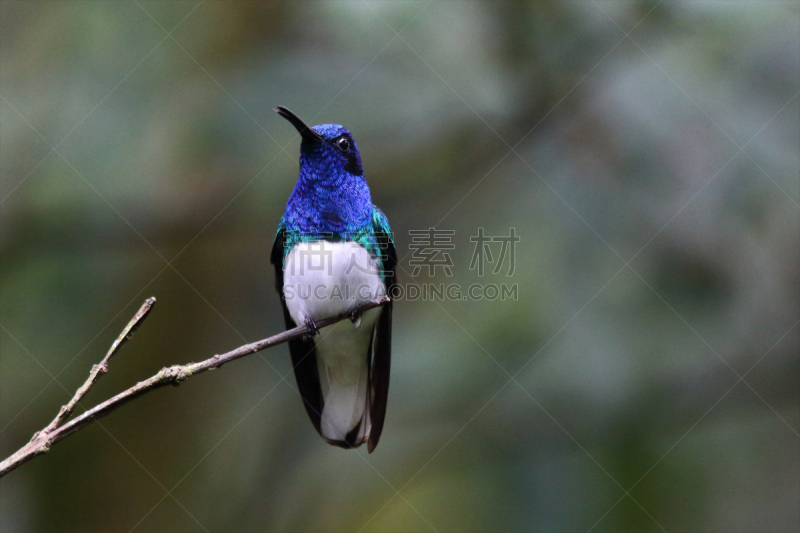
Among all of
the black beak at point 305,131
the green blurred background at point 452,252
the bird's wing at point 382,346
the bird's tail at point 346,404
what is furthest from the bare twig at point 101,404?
the green blurred background at point 452,252

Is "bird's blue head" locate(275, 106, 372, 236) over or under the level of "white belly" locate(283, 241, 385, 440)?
over

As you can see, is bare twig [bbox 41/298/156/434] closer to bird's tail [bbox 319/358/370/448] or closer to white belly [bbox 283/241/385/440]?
white belly [bbox 283/241/385/440]

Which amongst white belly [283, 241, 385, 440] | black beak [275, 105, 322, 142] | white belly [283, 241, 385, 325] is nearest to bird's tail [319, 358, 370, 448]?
white belly [283, 241, 385, 440]

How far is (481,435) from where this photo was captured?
486 cm

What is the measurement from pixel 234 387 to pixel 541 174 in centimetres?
270

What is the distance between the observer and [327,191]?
3.27m

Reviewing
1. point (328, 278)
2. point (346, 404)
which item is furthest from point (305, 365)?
point (328, 278)

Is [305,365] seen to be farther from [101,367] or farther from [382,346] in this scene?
[101,367]

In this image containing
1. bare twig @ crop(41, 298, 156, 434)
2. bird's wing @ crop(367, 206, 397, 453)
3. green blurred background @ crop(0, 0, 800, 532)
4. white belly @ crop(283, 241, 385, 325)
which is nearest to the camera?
bare twig @ crop(41, 298, 156, 434)

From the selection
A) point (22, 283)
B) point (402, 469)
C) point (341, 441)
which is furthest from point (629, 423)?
point (22, 283)

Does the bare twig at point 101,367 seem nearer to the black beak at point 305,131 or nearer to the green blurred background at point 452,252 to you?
the black beak at point 305,131

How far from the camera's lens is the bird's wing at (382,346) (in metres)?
3.49

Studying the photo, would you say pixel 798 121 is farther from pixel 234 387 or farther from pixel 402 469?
pixel 234 387

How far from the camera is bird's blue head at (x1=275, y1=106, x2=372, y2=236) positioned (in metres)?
3.24
